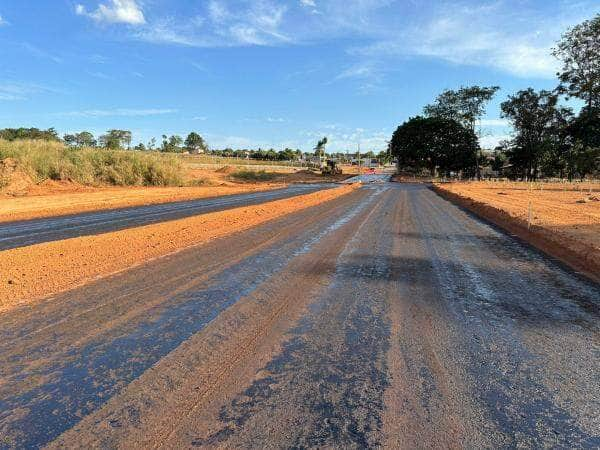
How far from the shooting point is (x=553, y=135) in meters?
61.6

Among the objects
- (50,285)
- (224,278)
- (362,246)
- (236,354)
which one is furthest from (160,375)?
(362,246)

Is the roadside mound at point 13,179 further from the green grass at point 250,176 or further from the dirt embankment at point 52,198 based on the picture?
the green grass at point 250,176

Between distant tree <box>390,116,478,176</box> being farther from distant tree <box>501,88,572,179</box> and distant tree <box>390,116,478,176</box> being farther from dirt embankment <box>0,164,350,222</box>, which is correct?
dirt embankment <box>0,164,350,222</box>

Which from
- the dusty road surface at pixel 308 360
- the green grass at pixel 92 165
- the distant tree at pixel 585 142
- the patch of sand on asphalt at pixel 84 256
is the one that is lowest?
the patch of sand on asphalt at pixel 84 256

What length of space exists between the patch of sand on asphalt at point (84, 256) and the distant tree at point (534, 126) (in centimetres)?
6185

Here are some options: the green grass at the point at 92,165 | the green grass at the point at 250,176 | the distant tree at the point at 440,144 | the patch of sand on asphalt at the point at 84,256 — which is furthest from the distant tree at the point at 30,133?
the patch of sand on asphalt at the point at 84,256

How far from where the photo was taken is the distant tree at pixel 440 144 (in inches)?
2694

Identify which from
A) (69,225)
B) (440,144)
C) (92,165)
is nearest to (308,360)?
(69,225)

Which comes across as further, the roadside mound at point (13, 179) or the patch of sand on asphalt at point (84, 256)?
the roadside mound at point (13, 179)

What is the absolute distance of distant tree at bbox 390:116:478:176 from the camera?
68438 millimetres

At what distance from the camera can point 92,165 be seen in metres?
33.7

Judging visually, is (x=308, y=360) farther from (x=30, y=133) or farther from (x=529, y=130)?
(x=30, y=133)

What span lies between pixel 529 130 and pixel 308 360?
2867 inches

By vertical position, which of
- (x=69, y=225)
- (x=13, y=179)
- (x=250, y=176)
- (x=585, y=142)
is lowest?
(x=69, y=225)
